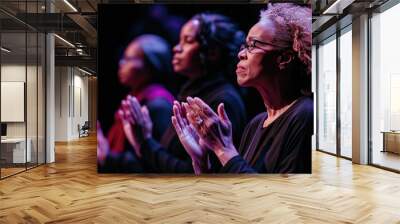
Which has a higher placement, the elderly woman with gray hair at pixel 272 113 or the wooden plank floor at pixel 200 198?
the elderly woman with gray hair at pixel 272 113

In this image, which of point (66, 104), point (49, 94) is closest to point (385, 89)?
point (49, 94)

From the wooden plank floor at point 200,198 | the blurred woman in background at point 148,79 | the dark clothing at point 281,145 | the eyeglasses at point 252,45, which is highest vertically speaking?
the eyeglasses at point 252,45

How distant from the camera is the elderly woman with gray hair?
675cm

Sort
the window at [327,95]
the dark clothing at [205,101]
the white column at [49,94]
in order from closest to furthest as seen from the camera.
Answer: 1. the dark clothing at [205,101]
2. the white column at [49,94]
3. the window at [327,95]

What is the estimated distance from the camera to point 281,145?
6.76 m

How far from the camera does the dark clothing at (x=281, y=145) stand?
22.1 feet

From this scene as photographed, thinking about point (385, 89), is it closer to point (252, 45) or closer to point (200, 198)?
point (252, 45)

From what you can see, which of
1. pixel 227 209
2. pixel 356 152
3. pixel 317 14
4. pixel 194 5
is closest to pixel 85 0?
pixel 194 5

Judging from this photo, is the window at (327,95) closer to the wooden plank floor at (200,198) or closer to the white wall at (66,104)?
the wooden plank floor at (200,198)

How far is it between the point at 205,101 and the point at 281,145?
1492mm

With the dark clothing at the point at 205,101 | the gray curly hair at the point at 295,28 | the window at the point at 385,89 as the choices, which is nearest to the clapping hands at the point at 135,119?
the dark clothing at the point at 205,101

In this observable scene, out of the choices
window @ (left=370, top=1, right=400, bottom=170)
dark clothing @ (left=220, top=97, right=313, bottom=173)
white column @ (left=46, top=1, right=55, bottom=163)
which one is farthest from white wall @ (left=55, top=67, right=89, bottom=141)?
window @ (left=370, top=1, right=400, bottom=170)

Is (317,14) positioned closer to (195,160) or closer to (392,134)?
(392,134)

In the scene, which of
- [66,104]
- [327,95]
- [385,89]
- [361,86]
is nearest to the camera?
[385,89]
